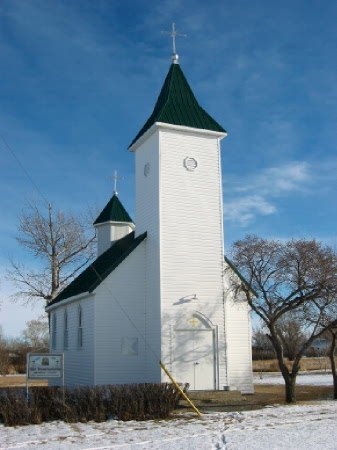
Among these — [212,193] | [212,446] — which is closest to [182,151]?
[212,193]

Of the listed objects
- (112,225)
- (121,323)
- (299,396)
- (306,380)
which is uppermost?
(112,225)

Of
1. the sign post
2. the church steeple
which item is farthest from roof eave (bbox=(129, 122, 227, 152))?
the sign post

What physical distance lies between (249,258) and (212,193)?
3.64 meters

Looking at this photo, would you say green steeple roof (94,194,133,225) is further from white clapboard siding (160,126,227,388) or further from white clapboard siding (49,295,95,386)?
white clapboard siding (160,126,227,388)

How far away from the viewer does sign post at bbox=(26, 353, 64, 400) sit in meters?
16.3

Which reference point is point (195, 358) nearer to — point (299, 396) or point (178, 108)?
point (299, 396)

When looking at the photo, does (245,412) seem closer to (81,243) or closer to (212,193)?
(212,193)

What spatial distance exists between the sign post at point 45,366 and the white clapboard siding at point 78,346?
3983mm

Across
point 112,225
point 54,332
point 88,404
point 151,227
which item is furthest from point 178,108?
point 54,332

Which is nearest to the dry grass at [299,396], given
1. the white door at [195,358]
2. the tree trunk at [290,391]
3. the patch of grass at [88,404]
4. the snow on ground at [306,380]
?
the tree trunk at [290,391]

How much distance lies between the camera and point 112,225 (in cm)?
3209

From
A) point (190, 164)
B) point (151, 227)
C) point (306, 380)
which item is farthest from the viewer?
point (306, 380)

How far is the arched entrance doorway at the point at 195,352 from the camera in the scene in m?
19.8

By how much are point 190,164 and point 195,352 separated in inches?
291
